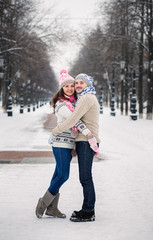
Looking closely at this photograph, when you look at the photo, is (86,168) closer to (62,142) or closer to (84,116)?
(62,142)

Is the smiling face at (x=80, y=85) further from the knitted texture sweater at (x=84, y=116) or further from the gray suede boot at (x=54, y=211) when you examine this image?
the gray suede boot at (x=54, y=211)

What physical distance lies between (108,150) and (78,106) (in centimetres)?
754

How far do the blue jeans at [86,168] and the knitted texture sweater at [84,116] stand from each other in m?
0.10

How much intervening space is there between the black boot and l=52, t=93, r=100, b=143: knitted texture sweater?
0.86 metres

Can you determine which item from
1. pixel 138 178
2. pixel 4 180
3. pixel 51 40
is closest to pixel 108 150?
pixel 138 178

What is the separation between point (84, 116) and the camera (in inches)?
186

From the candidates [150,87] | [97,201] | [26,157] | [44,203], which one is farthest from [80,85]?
[150,87]

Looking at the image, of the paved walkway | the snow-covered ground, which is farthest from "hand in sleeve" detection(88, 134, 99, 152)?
the paved walkway

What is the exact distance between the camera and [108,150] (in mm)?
12008

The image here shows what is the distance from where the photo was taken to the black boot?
188 inches

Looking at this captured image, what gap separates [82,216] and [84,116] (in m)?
1.16

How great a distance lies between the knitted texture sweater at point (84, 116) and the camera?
4.57m

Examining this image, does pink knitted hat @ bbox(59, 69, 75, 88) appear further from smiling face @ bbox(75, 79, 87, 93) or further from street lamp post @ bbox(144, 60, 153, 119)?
street lamp post @ bbox(144, 60, 153, 119)

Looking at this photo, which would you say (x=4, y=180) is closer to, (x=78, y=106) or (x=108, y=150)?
(x=78, y=106)
